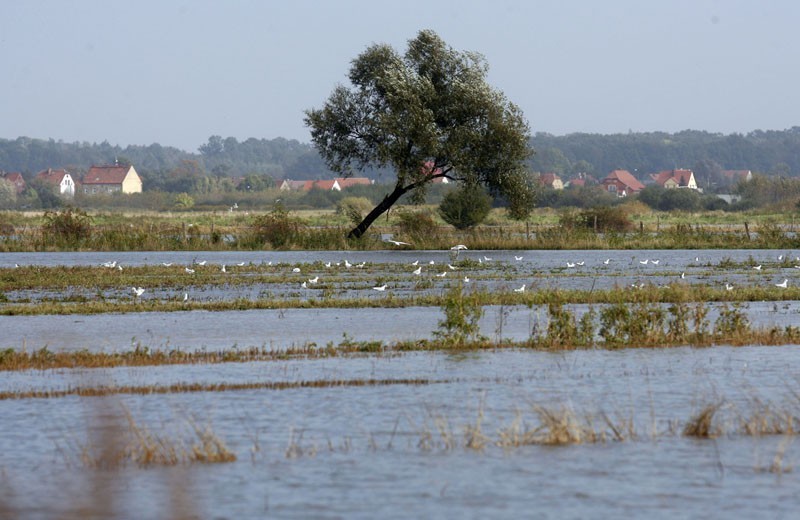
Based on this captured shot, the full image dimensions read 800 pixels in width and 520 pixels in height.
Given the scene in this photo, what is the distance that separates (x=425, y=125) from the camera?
178 feet

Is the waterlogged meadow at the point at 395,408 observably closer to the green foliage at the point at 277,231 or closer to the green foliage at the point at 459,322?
the green foliage at the point at 459,322

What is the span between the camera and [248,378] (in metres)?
19.0

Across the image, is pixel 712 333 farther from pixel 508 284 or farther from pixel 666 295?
pixel 508 284

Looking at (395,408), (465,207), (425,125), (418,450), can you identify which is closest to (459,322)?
(395,408)

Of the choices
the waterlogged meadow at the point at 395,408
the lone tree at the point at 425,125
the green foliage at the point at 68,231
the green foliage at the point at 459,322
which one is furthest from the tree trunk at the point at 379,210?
the green foliage at the point at 459,322

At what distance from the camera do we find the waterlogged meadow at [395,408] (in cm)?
1245

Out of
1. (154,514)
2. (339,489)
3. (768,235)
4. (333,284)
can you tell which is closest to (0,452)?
(154,514)

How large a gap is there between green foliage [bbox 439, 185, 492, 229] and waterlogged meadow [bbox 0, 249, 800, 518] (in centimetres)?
3481

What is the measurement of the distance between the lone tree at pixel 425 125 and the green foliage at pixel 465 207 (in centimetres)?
736

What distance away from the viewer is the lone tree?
54.9 meters

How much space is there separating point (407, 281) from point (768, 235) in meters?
26.9

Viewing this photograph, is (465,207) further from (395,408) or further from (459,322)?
(395,408)

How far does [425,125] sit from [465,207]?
12250 mm

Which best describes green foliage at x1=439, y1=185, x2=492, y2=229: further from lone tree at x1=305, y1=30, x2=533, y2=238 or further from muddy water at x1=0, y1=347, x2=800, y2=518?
muddy water at x1=0, y1=347, x2=800, y2=518
